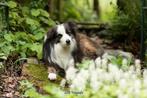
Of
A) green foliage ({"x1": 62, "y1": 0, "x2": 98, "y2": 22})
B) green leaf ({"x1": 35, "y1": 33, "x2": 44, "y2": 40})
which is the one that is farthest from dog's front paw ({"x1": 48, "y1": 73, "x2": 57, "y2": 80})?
green foliage ({"x1": 62, "y1": 0, "x2": 98, "y2": 22})

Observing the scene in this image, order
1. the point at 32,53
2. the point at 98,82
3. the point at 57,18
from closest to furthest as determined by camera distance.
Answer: the point at 98,82, the point at 32,53, the point at 57,18

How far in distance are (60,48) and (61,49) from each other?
0.08ft

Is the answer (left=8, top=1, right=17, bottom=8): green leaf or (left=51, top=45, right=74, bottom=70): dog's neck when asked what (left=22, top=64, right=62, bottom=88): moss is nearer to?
(left=51, top=45, right=74, bottom=70): dog's neck

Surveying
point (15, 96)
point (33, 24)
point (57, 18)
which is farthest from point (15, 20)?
point (57, 18)

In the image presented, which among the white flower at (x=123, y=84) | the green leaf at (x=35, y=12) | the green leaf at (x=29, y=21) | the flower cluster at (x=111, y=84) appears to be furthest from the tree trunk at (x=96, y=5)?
→ the white flower at (x=123, y=84)

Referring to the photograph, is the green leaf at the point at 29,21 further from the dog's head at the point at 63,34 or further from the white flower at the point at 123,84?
the white flower at the point at 123,84

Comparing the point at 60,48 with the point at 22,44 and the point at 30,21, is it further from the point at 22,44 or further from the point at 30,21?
the point at 30,21

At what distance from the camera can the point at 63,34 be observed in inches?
332

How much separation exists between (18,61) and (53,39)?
0.69m

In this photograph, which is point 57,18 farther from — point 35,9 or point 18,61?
point 18,61

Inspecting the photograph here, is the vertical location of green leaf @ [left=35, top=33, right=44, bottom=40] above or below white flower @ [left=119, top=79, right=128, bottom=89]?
above

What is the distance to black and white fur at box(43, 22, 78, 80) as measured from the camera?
27.7 feet

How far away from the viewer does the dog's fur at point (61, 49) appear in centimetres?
847

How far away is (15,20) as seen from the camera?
9.59m
